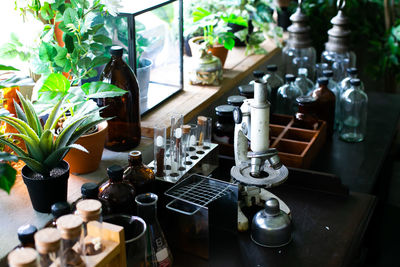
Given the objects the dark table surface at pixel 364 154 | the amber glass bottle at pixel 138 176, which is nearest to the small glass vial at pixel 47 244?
the amber glass bottle at pixel 138 176

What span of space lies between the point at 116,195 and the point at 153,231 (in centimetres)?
12

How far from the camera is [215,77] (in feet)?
7.13

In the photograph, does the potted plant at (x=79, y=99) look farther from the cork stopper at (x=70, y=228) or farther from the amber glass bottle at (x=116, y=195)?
the cork stopper at (x=70, y=228)

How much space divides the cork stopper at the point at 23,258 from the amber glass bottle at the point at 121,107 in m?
0.68

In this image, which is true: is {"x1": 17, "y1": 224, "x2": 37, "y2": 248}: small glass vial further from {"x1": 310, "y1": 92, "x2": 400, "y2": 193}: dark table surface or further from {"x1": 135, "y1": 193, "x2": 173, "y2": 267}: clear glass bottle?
{"x1": 310, "y1": 92, "x2": 400, "y2": 193}: dark table surface

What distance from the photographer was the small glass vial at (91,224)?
1067 mm

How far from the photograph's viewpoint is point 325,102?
2129 millimetres

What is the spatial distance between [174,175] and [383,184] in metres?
1.30

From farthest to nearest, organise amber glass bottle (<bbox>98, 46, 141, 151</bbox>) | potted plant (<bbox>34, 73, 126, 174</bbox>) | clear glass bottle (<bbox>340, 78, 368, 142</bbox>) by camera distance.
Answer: clear glass bottle (<bbox>340, 78, 368, 142</bbox>) < amber glass bottle (<bbox>98, 46, 141, 151</bbox>) < potted plant (<bbox>34, 73, 126, 174</bbox>)

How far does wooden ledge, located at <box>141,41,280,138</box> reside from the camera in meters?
1.87

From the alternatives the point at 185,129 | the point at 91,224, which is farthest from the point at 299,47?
the point at 91,224

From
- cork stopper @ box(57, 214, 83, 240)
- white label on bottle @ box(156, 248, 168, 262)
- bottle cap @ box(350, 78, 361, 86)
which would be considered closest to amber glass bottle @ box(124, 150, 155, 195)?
white label on bottle @ box(156, 248, 168, 262)

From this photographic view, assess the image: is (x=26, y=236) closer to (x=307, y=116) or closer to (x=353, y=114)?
(x=307, y=116)

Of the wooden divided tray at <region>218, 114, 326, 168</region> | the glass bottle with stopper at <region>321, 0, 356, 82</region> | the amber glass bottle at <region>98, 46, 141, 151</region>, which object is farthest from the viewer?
the glass bottle with stopper at <region>321, 0, 356, 82</region>
